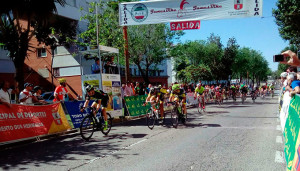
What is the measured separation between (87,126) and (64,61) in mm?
23411

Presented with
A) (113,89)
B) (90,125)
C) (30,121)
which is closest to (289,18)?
(113,89)

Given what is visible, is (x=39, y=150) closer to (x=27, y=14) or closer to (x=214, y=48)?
(x=27, y=14)

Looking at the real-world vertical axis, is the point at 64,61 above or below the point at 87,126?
above

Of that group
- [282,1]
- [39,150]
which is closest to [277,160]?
[39,150]

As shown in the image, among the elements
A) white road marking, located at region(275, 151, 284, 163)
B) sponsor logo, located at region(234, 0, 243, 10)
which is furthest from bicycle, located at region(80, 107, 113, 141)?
sponsor logo, located at region(234, 0, 243, 10)

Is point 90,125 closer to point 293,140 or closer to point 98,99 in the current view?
point 98,99

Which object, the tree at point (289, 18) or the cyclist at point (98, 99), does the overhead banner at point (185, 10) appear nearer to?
the cyclist at point (98, 99)

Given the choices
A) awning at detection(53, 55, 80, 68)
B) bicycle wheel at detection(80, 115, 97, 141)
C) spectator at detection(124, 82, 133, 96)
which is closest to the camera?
bicycle wheel at detection(80, 115, 97, 141)

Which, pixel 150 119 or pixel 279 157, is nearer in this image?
pixel 279 157

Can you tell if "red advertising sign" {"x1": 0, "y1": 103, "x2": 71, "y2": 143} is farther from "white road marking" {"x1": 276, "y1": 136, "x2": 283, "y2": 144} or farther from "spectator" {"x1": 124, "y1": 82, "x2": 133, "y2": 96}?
"white road marking" {"x1": 276, "y1": 136, "x2": 283, "y2": 144}

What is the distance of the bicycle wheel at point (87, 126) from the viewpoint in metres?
8.23

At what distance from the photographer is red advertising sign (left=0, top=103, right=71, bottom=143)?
7645 millimetres

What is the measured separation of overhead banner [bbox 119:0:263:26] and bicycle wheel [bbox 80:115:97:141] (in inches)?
262

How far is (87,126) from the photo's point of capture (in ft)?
27.8
